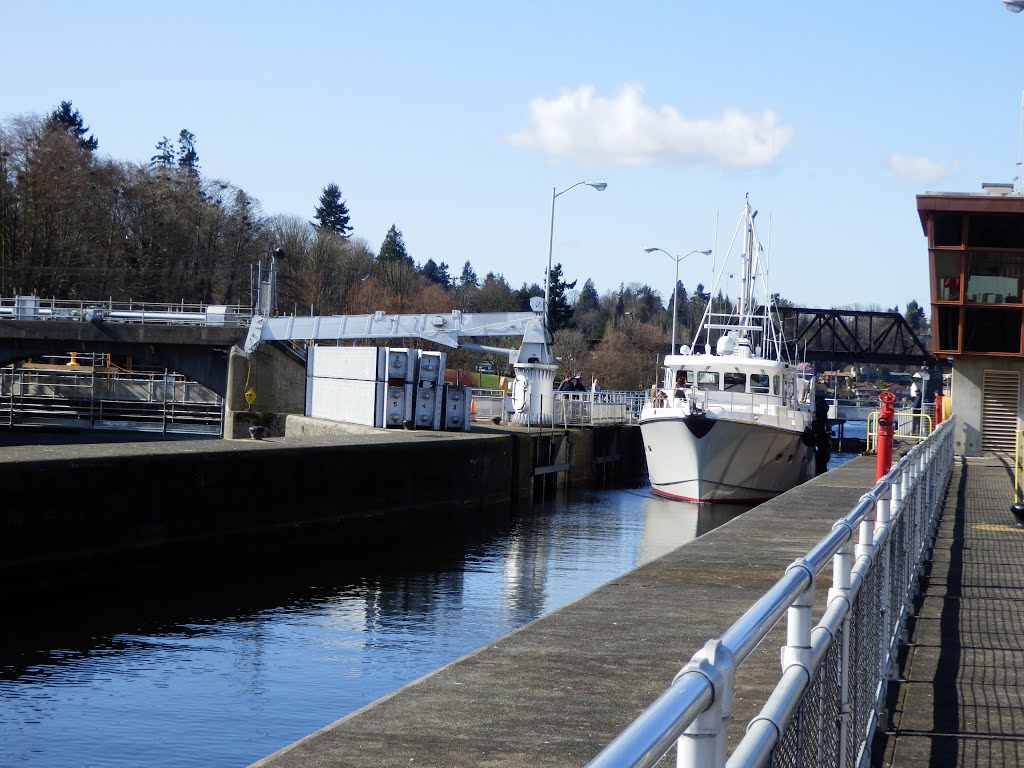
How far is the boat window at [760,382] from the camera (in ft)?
123

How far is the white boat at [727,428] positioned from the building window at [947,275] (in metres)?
4.78

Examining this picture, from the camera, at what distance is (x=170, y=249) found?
292ft

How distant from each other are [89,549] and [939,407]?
3318 cm

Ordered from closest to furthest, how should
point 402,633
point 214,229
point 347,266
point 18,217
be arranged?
point 402,633, point 18,217, point 214,229, point 347,266

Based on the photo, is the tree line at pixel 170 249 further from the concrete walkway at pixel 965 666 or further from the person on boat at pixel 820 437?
the concrete walkway at pixel 965 666

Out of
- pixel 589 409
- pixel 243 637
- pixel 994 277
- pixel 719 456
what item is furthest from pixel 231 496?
pixel 589 409

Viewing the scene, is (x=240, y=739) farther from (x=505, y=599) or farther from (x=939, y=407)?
(x=939, y=407)

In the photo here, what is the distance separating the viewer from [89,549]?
67.2 feet

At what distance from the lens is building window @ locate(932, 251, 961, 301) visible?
3616 centimetres

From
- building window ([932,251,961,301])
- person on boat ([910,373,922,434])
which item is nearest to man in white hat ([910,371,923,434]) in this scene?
person on boat ([910,373,922,434])

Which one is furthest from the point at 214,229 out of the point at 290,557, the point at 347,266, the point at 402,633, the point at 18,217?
the point at 402,633

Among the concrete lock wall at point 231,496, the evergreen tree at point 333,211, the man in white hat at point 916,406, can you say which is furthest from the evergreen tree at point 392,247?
the concrete lock wall at point 231,496

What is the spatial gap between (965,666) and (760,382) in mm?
29248

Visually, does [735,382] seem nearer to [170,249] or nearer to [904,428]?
[904,428]
